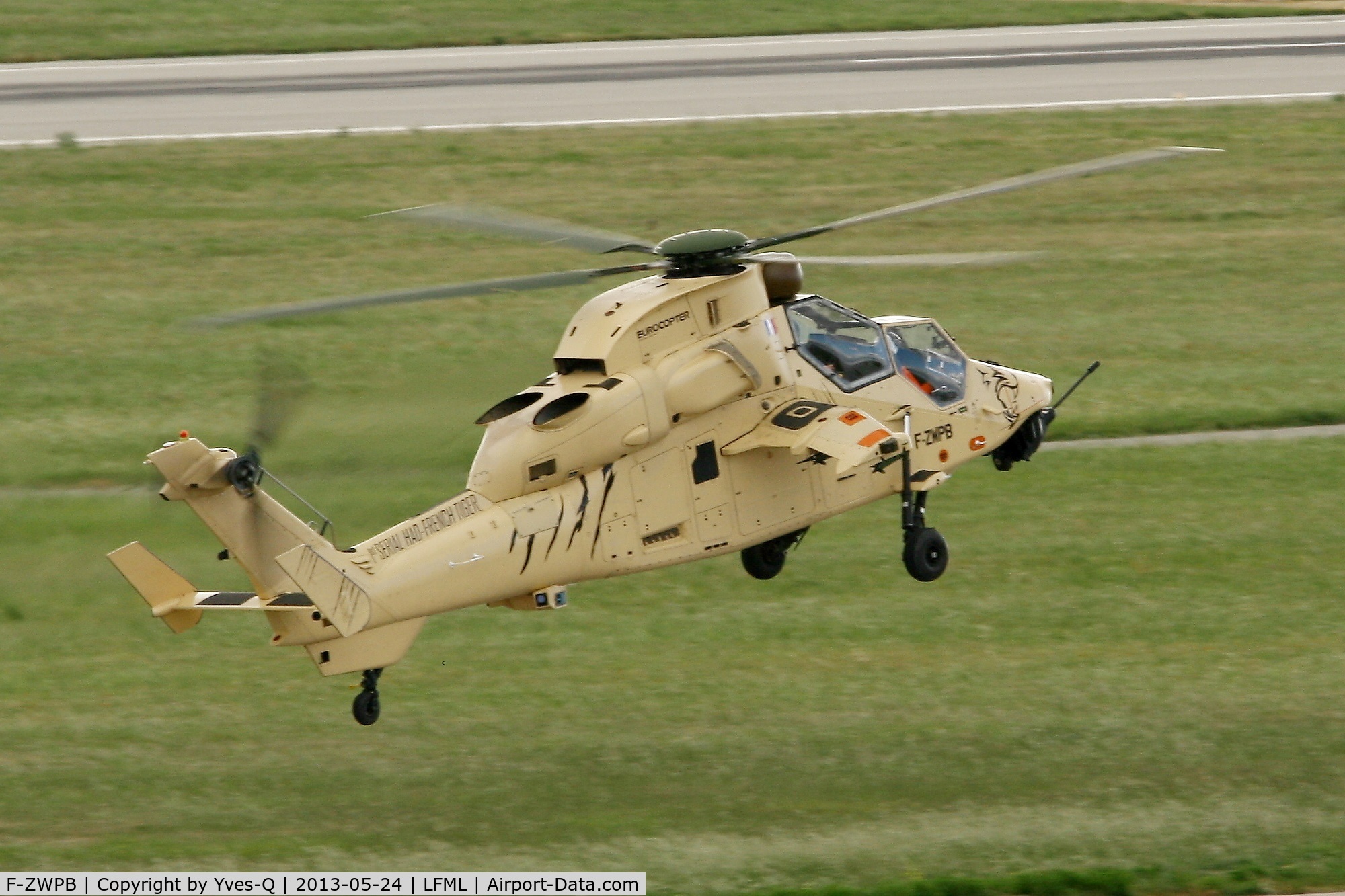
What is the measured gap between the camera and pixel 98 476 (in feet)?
91.8

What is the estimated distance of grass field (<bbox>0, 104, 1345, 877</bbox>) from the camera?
60.3 feet

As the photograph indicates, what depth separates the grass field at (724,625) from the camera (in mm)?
18375

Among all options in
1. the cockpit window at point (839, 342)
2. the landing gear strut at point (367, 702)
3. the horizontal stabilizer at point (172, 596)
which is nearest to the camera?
the horizontal stabilizer at point (172, 596)

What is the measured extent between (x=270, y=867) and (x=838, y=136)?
27412mm

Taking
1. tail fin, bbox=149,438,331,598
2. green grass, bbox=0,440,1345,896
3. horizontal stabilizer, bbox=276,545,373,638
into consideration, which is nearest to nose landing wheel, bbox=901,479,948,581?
green grass, bbox=0,440,1345,896

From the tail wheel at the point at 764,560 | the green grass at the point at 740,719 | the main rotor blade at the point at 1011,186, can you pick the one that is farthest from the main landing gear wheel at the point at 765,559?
the main rotor blade at the point at 1011,186

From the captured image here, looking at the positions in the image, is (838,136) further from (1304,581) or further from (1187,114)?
(1304,581)

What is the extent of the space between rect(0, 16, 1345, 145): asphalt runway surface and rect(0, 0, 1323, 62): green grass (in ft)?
1.92

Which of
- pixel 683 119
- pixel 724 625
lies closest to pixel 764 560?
pixel 724 625

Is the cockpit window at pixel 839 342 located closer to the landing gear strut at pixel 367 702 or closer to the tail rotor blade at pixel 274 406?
the landing gear strut at pixel 367 702

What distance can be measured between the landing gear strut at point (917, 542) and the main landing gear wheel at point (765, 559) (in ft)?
5.81

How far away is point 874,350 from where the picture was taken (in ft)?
65.6

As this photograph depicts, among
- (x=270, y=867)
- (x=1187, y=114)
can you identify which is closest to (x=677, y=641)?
(x=270, y=867)

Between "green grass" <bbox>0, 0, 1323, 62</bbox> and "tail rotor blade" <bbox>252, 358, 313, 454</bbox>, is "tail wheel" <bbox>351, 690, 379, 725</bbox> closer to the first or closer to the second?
"tail rotor blade" <bbox>252, 358, 313, 454</bbox>
